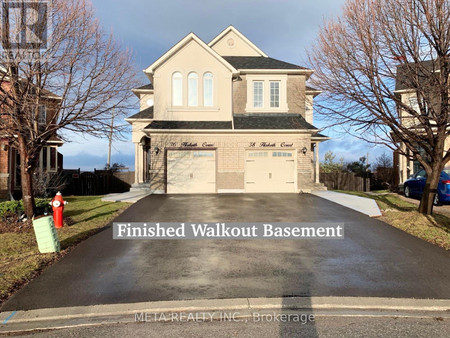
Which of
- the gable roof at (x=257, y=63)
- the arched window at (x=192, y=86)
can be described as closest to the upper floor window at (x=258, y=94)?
the gable roof at (x=257, y=63)

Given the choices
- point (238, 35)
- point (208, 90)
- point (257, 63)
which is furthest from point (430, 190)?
point (238, 35)

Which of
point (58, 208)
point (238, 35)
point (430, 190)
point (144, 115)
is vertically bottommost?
point (58, 208)

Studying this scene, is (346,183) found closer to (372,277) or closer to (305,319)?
(372,277)

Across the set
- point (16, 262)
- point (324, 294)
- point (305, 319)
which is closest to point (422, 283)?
point (324, 294)

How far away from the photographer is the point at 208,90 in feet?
64.6

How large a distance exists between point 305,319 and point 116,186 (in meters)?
25.2

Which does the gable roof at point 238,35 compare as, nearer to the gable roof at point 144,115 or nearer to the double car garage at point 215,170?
the gable roof at point 144,115

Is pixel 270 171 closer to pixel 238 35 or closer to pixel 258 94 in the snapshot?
pixel 258 94

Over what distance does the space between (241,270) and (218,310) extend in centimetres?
162

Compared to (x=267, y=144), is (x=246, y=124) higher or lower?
higher

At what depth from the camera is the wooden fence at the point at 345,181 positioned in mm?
26344

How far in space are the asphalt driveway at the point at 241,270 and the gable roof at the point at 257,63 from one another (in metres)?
14.0

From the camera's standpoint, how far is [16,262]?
21.9ft

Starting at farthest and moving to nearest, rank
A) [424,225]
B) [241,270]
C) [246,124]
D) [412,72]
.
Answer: [246,124] → [424,225] → [412,72] → [241,270]
